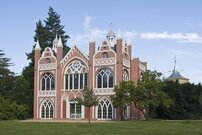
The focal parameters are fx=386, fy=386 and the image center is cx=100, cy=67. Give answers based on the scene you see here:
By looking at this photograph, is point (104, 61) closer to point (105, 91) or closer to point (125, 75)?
point (125, 75)

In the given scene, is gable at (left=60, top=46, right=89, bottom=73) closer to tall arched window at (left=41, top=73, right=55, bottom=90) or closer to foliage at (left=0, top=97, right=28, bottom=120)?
tall arched window at (left=41, top=73, right=55, bottom=90)

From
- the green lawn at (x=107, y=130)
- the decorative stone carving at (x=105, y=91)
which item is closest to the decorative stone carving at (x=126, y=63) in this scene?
the decorative stone carving at (x=105, y=91)

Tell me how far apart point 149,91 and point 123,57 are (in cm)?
872

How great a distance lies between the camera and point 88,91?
38.3 m

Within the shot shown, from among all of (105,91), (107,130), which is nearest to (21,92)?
(105,91)

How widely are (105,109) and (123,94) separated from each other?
21.9 feet

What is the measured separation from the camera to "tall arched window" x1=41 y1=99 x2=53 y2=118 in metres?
61.8

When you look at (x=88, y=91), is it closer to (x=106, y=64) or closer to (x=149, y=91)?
(x=149, y=91)

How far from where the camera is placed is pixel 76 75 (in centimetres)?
6041

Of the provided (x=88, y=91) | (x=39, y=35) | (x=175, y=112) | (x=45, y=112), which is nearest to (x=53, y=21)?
(x=39, y=35)

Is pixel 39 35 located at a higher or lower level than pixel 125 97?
higher

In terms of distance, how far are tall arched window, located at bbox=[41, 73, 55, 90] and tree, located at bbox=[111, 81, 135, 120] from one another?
1405 centimetres

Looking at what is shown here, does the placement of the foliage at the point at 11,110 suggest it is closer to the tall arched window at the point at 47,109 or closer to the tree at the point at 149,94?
the tall arched window at the point at 47,109

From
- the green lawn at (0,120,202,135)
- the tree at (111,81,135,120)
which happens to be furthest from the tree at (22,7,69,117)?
the green lawn at (0,120,202,135)
